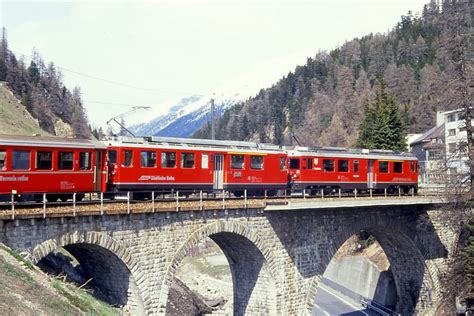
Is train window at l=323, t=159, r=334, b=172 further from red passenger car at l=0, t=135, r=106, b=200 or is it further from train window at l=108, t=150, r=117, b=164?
red passenger car at l=0, t=135, r=106, b=200

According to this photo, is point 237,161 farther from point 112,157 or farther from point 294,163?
point 112,157

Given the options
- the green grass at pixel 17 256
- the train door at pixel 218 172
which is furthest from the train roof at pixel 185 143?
the green grass at pixel 17 256


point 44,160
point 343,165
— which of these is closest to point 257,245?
point 343,165

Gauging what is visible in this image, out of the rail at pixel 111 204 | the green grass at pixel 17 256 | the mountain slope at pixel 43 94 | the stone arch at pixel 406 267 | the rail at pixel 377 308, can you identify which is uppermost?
the mountain slope at pixel 43 94

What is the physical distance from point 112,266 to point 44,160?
557cm

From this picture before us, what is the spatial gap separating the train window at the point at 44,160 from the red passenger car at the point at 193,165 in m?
3.99

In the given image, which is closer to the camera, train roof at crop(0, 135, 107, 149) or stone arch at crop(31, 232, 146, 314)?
train roof at crop(0, 135, 107, 149)

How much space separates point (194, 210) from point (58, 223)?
7210 mm

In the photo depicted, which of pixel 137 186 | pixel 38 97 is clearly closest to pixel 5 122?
pixel 38 97

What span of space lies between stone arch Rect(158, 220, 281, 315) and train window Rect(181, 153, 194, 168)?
11.9ft

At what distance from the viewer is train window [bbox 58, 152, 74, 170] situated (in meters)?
23.7

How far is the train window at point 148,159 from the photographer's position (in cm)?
2789

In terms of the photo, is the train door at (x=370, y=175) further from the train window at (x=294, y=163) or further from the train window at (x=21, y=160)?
the train window at (x=21, y=160)

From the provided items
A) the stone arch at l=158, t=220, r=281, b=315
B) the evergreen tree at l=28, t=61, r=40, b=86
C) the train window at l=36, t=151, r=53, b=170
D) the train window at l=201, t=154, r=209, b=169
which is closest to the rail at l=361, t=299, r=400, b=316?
the stone arch at l=158, t=220, r=281, b=315
